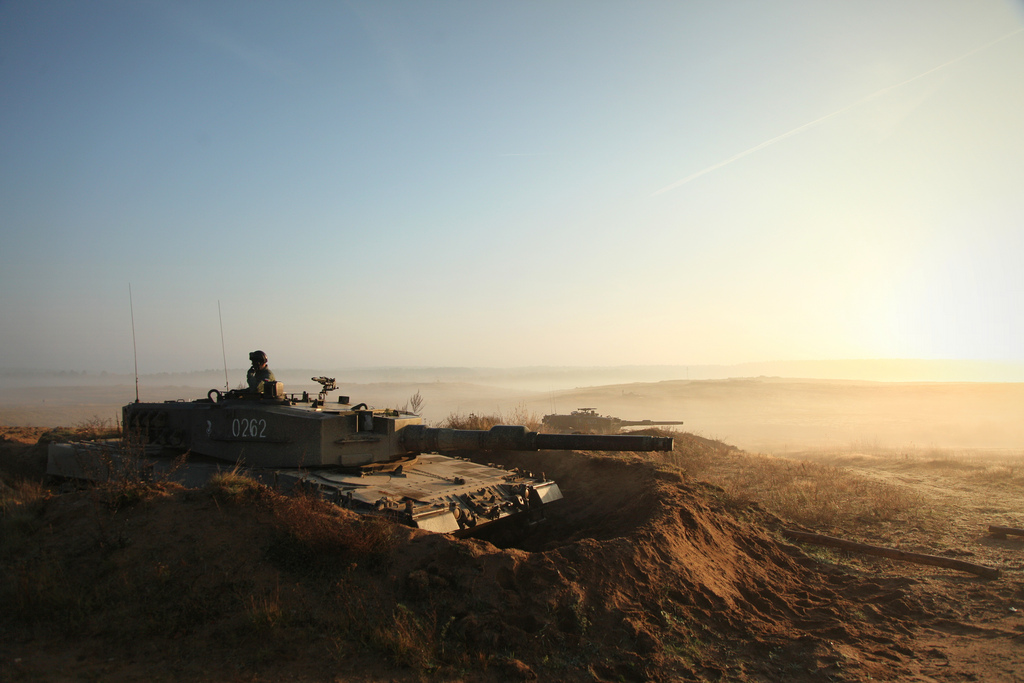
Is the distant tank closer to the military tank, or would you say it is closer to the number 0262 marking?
the military tank

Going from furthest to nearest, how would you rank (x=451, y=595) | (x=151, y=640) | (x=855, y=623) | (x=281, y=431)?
1. (x=281, y=431)
2. (x=855, y=623)
3. (x=451, y=595)
4. (x=151, y=640)

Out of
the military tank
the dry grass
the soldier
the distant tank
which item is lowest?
the dry grass

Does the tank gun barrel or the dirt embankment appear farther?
the tank gun barrel

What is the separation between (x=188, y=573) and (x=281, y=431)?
268 centimetres

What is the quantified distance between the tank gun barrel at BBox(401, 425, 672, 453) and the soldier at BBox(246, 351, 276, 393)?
2.65 meters

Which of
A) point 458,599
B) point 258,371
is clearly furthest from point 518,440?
point 258,371

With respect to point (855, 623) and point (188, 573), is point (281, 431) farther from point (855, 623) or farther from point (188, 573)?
point (855, 623)

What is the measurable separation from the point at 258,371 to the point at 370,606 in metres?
5.31

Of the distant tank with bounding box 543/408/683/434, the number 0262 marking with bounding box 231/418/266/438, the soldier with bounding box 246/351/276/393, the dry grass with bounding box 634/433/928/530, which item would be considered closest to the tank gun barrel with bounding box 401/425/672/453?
the number 0262 marking with bounding box 231/418/266/438

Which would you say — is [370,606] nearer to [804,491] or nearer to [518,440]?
[518,440]

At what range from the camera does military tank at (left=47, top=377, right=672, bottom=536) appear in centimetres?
693

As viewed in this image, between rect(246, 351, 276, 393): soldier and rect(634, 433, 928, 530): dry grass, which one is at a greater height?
rect(246, 351, 276, 393): soldier

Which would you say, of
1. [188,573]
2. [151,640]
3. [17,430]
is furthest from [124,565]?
[17,430]

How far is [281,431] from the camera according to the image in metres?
8.08
